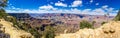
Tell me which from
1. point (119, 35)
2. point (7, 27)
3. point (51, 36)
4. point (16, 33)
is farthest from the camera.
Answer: point (51, 36)

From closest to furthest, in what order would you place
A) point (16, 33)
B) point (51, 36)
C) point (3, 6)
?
point (16, 33), point (3, 6), point (51, 36)

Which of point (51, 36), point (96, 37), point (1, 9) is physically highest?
point (1, 9)

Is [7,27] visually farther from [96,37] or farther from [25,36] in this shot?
[96,37]

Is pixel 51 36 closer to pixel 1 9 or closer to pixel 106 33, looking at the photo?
pixel 1 9

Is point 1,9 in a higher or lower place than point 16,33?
higher

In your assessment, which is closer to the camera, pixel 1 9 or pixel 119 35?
pixel 119 35

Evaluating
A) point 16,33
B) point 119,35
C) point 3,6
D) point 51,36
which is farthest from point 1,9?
point 51,36

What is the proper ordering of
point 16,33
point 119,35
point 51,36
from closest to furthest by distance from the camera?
point 119,35 → point 16,33 → point 51,36

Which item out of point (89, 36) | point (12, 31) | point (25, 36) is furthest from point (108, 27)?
point (12, 31)

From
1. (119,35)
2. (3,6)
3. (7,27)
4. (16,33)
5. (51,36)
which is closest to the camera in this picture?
(119,35)
